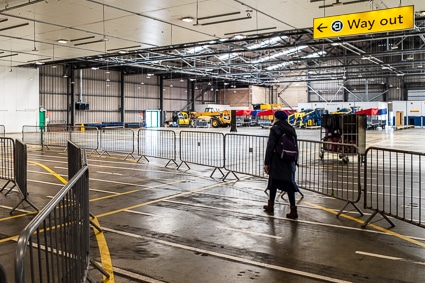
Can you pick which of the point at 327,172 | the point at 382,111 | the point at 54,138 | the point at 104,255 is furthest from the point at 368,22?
the point at 382,111

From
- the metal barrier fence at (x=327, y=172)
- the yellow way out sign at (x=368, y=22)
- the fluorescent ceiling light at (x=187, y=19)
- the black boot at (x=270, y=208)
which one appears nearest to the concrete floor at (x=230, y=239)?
the black boot at (x=270, y=208)

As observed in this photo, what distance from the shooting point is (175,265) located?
5148 mm

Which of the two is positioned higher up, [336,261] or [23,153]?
[23,153]

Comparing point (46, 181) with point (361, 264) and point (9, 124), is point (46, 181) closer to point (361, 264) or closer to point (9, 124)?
point (361, 264)

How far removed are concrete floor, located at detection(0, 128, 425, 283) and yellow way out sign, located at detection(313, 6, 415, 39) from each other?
6.27 meters

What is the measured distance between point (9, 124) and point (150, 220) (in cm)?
3878

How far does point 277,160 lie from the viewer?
743 centimetres

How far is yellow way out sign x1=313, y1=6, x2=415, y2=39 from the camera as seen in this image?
12297mm

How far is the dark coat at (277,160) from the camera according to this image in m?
7.36

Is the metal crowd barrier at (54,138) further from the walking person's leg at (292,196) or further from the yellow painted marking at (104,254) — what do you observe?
the walking person's leg at (292,196)

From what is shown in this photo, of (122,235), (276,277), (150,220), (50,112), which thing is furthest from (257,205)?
(50,112)

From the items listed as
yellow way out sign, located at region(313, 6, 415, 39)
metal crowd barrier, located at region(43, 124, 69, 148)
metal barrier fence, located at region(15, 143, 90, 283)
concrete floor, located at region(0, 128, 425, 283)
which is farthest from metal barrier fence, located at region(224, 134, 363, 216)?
metal crowd barrier, located at region(43, 124, 69, 148)

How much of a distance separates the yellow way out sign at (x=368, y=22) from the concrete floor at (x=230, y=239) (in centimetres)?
627

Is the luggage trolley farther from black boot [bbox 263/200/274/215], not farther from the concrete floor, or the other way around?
black boot [bbox 263/200/274/215]
